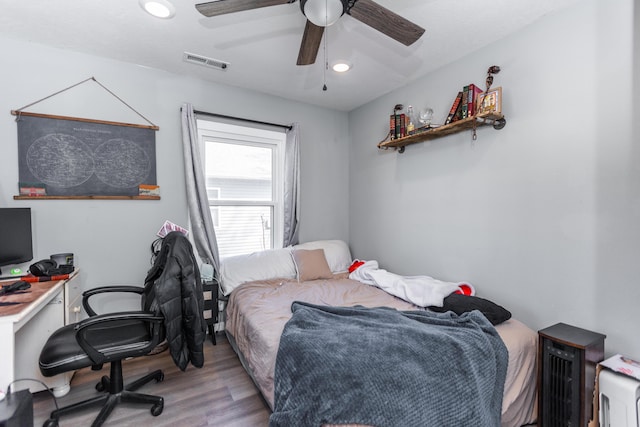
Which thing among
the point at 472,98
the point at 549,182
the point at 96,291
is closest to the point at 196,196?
the point at 96,291

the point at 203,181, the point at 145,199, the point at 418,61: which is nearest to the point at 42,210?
the point at 145,199

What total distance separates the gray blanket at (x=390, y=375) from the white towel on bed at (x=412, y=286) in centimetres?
52

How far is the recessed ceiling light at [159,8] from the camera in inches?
68.9

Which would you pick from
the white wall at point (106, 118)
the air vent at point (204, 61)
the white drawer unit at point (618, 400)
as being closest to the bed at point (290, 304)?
the white drawer unit at point (618, 400)

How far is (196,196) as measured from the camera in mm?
2734

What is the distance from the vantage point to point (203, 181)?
2.76m

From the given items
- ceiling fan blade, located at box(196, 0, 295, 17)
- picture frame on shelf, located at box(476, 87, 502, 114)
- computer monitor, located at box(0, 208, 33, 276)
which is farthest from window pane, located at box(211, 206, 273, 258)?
picture frame on shelf, located at box(476, 87, 502, 114)

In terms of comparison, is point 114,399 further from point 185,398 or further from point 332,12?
point 332,12

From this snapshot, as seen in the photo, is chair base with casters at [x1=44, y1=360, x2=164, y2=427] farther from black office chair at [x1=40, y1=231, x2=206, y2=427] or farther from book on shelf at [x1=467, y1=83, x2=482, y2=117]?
book on shelf at [x1=467, y1=83, x2=482, y2=117]

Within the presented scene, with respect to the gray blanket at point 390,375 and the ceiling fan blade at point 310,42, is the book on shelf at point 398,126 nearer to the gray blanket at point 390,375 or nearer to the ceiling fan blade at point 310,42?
the ceiling fan blade at point 310,42

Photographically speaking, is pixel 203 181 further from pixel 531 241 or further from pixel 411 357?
pixel 531 241

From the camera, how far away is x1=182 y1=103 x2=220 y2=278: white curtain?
8.81ft

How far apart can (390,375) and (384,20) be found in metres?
1.75

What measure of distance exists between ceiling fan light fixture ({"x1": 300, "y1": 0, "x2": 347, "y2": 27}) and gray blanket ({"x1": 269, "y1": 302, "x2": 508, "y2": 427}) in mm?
1624
